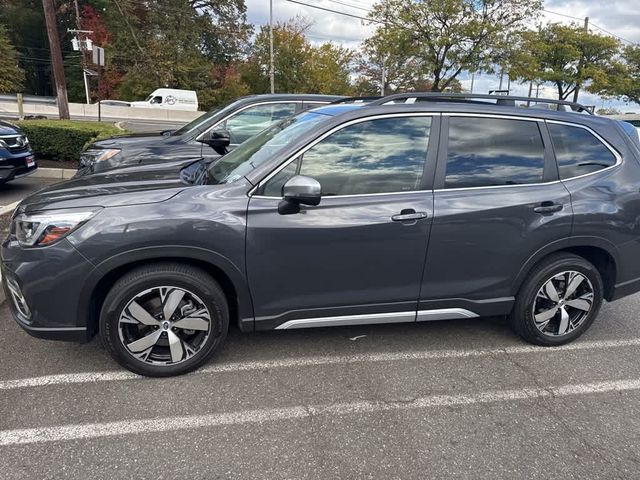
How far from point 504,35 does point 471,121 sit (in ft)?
63.2

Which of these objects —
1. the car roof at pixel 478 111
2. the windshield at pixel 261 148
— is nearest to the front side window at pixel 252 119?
the windshield at pixel 261 148

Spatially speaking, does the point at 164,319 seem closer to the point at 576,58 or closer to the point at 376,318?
the point at 376,318

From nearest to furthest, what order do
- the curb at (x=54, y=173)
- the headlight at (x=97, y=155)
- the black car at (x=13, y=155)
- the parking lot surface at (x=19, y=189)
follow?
the headlight at (x=97, y=155) → the black car at (x=13, y=155) → the parking lot surface at (x=19, y=189) → the curb at (x=54, y=173)

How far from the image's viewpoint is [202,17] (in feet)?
133

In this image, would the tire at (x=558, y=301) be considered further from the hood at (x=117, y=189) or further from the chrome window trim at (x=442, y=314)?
the hood at (x=117, y=189)

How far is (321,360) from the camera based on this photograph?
338 cm

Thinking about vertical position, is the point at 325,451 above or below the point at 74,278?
below

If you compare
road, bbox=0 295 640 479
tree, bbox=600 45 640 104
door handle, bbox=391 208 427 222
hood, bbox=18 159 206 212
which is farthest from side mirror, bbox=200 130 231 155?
tree, bbox=600 45 640 104

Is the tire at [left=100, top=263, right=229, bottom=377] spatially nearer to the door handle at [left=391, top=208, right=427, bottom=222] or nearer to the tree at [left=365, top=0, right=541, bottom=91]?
the door handle at [left=391, top=208, right=427, bottom=222]

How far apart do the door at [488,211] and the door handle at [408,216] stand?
0.12 m

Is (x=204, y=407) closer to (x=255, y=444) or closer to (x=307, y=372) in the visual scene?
(x=255, y=444)

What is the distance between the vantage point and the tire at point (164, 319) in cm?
288

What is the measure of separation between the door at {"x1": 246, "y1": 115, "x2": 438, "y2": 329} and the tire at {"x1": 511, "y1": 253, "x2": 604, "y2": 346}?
94 centimetres

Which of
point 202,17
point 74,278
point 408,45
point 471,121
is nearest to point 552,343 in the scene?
point 471,121
